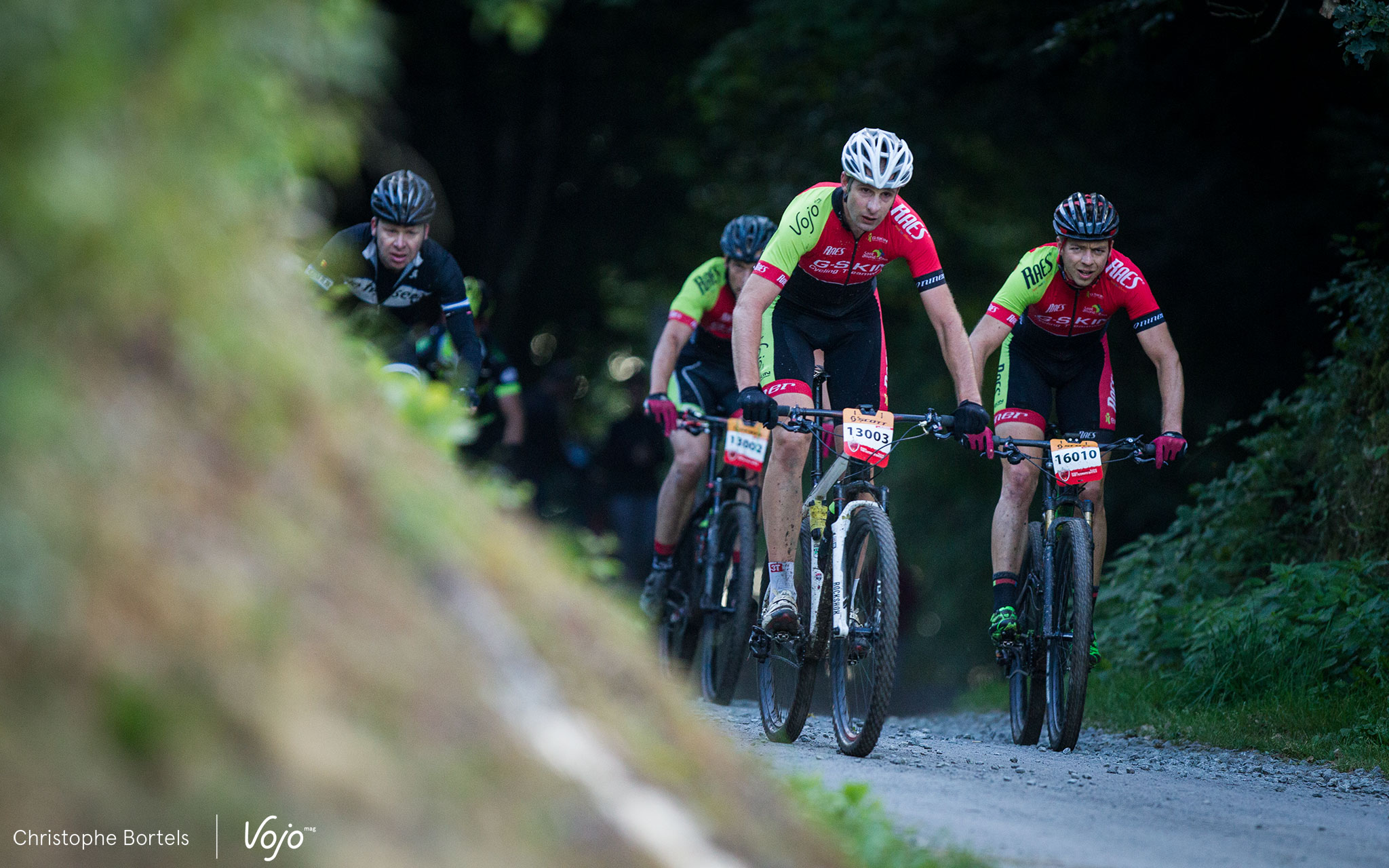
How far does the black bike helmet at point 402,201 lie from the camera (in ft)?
26.6

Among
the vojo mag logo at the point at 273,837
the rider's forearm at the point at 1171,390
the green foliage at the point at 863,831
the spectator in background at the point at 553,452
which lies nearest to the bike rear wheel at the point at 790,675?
the rider's forearm at the point at 1171,390

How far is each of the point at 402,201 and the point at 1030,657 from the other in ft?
13.6

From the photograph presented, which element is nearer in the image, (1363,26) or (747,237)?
(1363,26)

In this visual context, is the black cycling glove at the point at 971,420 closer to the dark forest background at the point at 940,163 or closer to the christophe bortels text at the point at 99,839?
the dark forest background at the point at 940,163

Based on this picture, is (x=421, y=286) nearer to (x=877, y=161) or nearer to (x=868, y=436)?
(x=877, y=161)

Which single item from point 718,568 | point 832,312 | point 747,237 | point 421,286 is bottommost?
point 718,568

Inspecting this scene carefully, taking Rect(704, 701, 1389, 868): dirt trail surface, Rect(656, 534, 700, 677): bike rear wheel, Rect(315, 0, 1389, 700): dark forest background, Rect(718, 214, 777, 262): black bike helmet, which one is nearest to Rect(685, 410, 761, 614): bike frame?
Rect(656, 534, 700, 677): bike rear wheel

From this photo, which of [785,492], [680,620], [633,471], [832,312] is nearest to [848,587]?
[785,492]

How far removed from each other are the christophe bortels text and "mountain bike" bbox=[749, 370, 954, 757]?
4.43 m

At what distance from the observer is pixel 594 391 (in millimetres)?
23297

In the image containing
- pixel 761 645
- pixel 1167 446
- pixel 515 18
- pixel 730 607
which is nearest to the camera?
pixel 515 18

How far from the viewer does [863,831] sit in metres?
4.18

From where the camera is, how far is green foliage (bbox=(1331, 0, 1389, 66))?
8438mm

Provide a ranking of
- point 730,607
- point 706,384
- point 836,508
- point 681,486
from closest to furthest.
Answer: point 836,508
point 730,607
point 681,486
point 706,384
